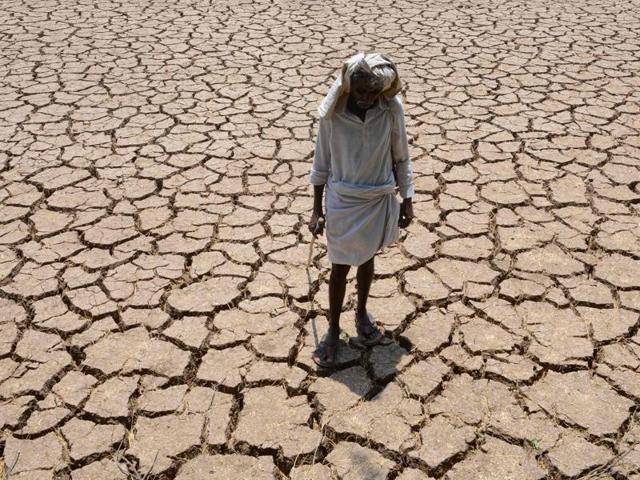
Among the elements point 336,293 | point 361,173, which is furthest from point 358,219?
point 336,293

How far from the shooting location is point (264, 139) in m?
4.34

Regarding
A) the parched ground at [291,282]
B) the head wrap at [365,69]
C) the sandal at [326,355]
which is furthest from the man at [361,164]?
the parched ground at [291,282]

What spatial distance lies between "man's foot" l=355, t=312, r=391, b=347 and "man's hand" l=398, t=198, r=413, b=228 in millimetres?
455

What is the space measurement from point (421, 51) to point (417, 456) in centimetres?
471

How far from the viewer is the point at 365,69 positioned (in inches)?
74.2

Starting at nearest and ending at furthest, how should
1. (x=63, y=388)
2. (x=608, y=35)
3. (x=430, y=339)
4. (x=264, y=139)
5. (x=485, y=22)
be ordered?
(x=63, y=388)
(x=430, y=339)
(x=264, y=139)
(x=608, y=35)
(x=485, y=22)

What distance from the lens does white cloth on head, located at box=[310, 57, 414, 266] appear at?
80.0 inches

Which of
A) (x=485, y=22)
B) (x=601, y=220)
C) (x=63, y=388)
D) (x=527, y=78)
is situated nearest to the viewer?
(x=63, y=388)

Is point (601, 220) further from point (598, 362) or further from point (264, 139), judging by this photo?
point (264, 139)

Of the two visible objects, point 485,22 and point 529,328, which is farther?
point 485,22

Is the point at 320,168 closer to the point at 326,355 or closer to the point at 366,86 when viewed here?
the point at 366,86

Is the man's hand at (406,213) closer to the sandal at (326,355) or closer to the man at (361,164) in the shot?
the man at (361,164)

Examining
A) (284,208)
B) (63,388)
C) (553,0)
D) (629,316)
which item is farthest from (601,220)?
(553,0)

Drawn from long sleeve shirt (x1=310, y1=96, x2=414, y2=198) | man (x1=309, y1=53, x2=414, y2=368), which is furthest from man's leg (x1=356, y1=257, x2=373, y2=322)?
long sleeve shirt (x1=310, y1=96, x2=414, y2=198)
